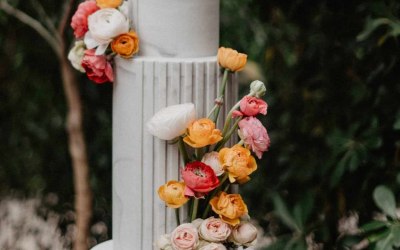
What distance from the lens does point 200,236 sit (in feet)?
7.11

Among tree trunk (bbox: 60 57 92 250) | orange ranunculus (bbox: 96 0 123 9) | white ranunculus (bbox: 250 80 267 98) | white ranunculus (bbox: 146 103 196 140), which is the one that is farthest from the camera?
tree trunk (bbox: 60 57 92 250)

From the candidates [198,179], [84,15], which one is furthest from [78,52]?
[198,179]

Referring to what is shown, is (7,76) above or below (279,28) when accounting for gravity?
below

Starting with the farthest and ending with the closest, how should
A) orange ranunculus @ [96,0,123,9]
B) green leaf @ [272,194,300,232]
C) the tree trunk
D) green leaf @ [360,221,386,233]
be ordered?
the tree trunk
green leaf @ [272,194,300,232]
green leaf @ [360,221,386,233]
orange ranunculus @ [96,0,123,9]

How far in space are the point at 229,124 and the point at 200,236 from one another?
0.30 m

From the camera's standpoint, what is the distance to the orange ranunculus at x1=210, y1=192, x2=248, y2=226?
216 centimetres

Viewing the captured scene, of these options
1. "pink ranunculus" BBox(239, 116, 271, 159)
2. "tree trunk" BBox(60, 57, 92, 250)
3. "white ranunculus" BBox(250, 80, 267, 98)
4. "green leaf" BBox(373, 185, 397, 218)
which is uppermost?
"white ranunculus" BBox(250, 80, 267, 98)

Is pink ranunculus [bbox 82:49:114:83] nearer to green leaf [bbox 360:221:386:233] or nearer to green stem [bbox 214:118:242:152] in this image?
green stem [bbox 214:118:242:152]

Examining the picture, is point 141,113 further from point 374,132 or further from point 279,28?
point 279,28

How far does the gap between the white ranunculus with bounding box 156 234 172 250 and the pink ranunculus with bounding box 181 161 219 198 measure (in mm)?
127

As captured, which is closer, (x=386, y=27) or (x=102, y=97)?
(x=386, y=27)

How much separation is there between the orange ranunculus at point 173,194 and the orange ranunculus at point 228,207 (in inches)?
3.2

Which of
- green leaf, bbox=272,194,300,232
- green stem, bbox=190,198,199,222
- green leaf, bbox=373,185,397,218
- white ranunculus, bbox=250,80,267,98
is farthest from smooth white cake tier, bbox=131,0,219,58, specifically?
green leaf, bbox=272,194,300,232

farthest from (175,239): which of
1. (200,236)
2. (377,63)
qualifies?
(377,63)
